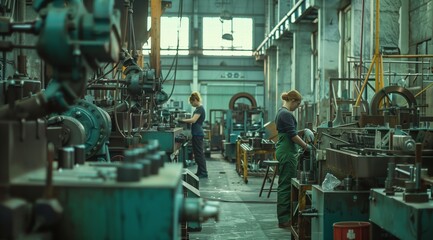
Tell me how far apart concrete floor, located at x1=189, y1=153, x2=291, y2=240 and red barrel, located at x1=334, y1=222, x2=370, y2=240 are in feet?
4.96

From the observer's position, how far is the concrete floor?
14.5ft

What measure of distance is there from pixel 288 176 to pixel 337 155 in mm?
1511

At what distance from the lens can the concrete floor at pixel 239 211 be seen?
442cm

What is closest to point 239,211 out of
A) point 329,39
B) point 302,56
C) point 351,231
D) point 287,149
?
point 287,149

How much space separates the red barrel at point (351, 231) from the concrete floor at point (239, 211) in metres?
1.51

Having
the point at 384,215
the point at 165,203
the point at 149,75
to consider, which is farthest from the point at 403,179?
the point at 149,75

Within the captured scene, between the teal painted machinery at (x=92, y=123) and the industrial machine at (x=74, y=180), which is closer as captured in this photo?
the industrial machine at (x=74, y=180)

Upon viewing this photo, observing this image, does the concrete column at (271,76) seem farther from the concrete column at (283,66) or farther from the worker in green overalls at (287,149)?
the worker in green overalls at (287,149)

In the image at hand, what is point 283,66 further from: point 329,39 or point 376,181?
point 376,181

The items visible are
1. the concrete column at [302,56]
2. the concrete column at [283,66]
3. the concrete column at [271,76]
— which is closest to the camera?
the concrete column at [302,56]

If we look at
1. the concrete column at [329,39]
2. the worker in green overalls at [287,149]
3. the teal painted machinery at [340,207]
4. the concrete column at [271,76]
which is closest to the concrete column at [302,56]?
the concrete column at [329,39]

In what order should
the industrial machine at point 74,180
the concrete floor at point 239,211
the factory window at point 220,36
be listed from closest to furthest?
the industrial machine at point 74,180
the concrete floor at point 239,211
the factory window at point 220,36

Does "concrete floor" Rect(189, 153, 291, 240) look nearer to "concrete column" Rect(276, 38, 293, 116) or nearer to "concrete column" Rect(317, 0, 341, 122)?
"concrete column" Rect(317, 0, 341, 122)

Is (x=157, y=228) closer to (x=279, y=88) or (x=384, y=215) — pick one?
(x=384, y=215)
